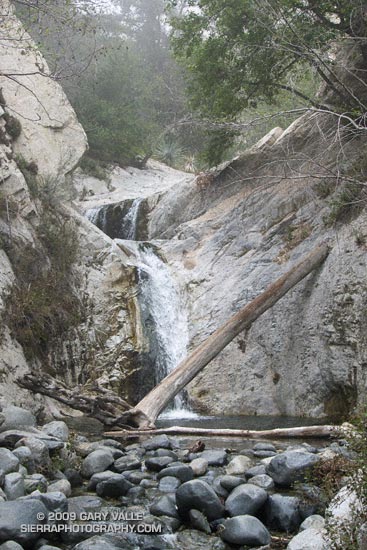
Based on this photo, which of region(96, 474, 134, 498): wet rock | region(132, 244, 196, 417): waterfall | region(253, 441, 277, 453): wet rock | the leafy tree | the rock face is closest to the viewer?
region(96, 474, 134, 498): wet rock

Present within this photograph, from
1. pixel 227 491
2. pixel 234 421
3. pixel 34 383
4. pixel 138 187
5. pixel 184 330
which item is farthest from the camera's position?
pixel 138 187

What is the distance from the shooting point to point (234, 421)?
Result: 8852mm

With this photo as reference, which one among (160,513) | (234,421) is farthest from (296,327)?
(160,513)

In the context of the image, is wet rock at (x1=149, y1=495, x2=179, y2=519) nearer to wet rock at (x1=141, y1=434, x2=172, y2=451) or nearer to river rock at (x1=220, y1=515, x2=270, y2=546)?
river rock at (x1=220, y1=515, x2=270, y2=546)

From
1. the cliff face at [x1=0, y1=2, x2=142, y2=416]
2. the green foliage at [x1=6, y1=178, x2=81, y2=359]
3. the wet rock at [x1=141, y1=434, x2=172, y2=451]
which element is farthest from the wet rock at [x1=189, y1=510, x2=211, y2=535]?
the green foliage at [x1=6, y1=178, x2=81, y2=359]

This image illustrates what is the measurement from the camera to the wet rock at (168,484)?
4.46 m

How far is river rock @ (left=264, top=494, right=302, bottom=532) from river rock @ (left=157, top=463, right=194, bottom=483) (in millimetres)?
1010

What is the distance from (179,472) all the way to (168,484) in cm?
23

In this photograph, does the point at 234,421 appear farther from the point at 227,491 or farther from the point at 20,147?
the point at 20,147

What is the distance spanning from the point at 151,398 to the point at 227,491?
3280 mm

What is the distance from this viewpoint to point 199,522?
374 centimetres

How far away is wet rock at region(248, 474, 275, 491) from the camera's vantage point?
4.41 meters

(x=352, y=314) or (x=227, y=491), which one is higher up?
(x=352, y=314)

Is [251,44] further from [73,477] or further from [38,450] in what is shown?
[73,477]
